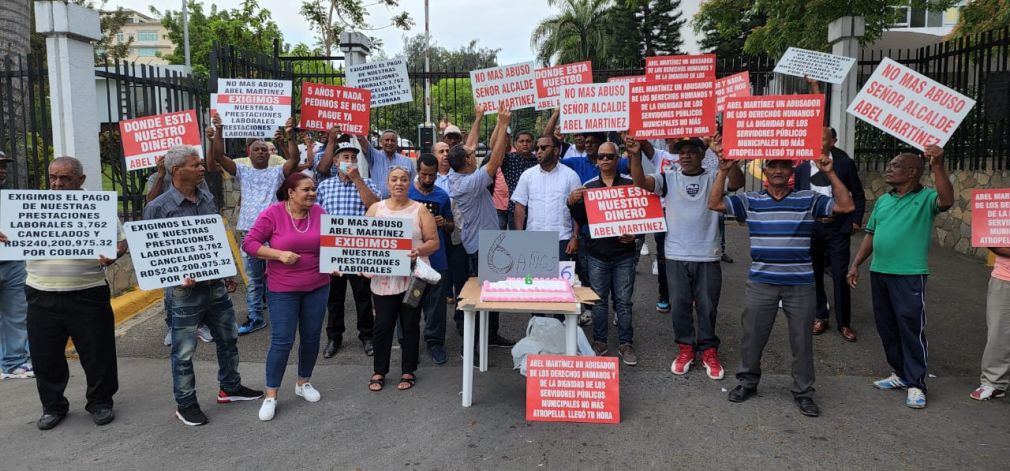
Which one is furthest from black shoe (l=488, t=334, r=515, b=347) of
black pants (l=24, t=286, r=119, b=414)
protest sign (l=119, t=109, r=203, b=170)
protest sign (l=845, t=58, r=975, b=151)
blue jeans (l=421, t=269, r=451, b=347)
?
protest sign (l=845, t=58, r=975, b=151)

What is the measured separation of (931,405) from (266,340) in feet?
18.4

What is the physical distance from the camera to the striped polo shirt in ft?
15.1

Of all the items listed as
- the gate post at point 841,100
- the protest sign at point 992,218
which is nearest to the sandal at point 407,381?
the protest sign at point 992,218

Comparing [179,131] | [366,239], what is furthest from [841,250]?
[179,131]

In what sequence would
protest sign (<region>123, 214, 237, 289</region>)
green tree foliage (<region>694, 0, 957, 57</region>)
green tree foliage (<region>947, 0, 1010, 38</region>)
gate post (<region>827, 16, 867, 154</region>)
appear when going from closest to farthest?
protest sign (<region>123, 214, 237, 289</region>), gate post (<region>827, 16, 867, 154</region>), green tree foliage (<region>694, 0, 957, 57</region>), green tree foliage (<region>947, 0, 1010, 38</region>)

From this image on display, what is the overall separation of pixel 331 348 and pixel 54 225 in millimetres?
2468

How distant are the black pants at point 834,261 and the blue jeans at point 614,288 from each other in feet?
5.77

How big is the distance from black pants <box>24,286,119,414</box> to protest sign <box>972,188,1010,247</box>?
19.8 ft

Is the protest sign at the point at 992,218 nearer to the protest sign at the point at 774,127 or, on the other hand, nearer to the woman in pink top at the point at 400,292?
the protest sign at the point at 774,127

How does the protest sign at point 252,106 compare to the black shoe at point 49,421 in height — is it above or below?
above

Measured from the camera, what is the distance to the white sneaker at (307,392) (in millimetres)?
4973

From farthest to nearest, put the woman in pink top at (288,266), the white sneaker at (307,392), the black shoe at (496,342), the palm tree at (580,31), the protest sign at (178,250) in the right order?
the palm tree at (580,31)
the black shoe at (496,342)
the white sneaker at (307,392)
the woman in pink top at (288,266)
the protest sign at (178,250)

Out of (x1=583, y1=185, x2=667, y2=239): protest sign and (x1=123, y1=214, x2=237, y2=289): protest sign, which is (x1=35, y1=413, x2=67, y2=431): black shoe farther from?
(x1=583, y1=185, x2=667, y2=239): protest sign

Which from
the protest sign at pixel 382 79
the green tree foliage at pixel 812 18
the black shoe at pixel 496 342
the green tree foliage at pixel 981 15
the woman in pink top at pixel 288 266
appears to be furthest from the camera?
the green tree foliage at pixel 981 15
